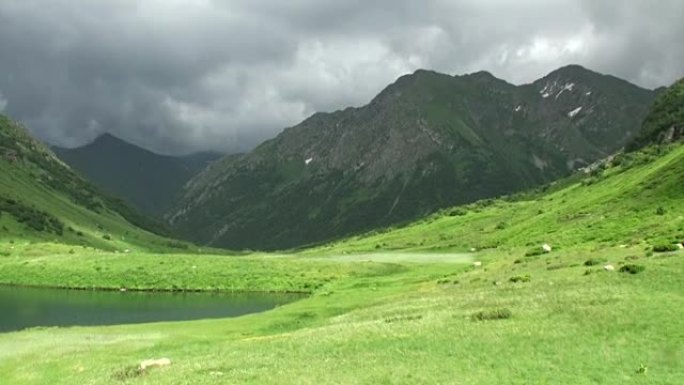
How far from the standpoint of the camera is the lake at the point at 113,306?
8900cm

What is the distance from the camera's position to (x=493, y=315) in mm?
41500

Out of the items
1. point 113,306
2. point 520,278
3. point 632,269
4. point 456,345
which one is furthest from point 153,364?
point 113,306

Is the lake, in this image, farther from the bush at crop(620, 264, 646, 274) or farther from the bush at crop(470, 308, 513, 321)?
the bush at crop(620, 264, 646, 274)

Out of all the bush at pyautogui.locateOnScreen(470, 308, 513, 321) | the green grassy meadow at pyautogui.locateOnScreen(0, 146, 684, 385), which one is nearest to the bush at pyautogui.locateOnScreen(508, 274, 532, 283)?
the green grassy meadow at pyautogui.locateOnScreen(0, 146, 684, 385)

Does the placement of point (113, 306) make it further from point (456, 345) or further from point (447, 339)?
point (456, 345)

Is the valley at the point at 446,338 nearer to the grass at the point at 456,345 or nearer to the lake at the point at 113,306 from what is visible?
the grass at the point at 456,345

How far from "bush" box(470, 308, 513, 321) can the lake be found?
185 feet

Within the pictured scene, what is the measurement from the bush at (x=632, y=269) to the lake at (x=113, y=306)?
5660cm

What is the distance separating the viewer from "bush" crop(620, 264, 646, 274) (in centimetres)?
4850

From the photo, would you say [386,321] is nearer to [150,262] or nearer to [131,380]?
[131,380]

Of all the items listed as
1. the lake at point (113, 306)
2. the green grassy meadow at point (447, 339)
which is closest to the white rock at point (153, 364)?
the green grassy meadow at point (447, 339)

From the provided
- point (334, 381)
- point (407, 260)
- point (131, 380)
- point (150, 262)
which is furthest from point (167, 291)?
point (334, 381)

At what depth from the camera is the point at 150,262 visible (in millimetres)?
138875

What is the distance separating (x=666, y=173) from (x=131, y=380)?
13719 cm
